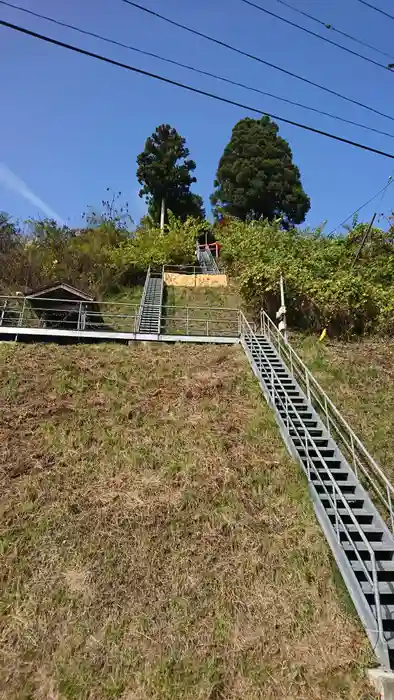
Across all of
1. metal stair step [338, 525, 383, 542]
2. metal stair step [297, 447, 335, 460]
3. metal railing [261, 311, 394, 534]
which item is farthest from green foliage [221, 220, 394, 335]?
metal stair step [338, 525, 383, 542]

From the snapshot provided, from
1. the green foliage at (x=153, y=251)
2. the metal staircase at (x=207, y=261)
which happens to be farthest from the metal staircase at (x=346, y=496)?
the green foliage at (x=153, y=251)

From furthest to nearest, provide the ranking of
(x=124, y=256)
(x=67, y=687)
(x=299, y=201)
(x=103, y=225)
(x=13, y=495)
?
(x=299, y=201), (x=103, y=225), (x=124, y=256), (x=13, y=495), (x=67, y=687)

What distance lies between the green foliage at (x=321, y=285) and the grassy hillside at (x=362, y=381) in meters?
0.89

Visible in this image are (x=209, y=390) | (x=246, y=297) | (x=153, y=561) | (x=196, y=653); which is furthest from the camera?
(x=246, y=297)

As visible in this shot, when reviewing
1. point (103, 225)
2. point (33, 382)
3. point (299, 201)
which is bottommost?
point (33, 382)

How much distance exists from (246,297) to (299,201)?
63.1 ft

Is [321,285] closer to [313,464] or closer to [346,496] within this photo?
[313,464]

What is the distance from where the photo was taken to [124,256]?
23.3 metres

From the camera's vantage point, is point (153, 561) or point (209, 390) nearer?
point (153, 561)

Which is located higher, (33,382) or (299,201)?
(299,201)

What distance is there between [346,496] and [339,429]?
9.05ft

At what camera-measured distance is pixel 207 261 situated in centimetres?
2600

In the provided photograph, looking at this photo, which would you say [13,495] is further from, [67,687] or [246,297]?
[246,297]

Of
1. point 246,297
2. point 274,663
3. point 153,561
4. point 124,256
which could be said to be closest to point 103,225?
point 124,256
